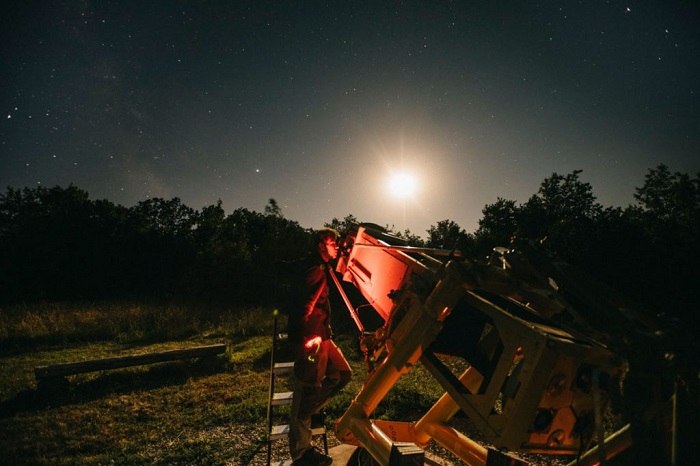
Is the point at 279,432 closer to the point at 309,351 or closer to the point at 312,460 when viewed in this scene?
the point at 312,460

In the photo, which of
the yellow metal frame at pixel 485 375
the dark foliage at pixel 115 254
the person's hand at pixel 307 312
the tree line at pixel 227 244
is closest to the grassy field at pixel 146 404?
the person's hand at pixel 307 312

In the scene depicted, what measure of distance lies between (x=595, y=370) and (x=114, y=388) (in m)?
9.25

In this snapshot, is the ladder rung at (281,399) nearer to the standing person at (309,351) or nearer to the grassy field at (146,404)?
the standing person at (309,351)

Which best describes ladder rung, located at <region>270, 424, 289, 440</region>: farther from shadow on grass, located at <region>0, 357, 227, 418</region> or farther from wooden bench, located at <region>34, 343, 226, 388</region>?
wooden bench, located at <region>34, 343, 226, 388</region>

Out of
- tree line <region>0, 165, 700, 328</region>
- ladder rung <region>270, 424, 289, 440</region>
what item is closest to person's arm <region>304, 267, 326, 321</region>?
ladder rung <region>270, 424, 289, 440</region>

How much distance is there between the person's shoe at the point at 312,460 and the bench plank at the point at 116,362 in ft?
19.3

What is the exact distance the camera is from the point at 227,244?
1024 inches

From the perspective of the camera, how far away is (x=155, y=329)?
521 inches

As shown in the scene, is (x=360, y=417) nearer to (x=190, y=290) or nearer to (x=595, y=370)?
(x=595, y=370)

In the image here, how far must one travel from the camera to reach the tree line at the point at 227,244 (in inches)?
680

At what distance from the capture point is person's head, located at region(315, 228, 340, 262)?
399 cm

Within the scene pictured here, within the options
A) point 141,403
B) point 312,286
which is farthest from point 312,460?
point 141,403

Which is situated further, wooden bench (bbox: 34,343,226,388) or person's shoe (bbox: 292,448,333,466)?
wooden bench (bbox: 34,343,226,388)

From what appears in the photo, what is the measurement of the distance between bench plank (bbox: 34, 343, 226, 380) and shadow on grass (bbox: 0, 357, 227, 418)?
0.96ft
